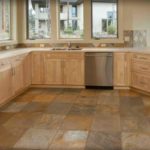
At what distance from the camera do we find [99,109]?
5.31 metres

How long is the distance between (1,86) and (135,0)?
4.03m

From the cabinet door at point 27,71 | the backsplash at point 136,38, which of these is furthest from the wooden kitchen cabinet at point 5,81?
the backsplash at point 136,38

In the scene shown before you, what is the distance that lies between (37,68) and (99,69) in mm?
1439

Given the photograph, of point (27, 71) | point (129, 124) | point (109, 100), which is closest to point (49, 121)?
point (129, 124)

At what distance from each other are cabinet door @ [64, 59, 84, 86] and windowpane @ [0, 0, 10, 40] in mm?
1596

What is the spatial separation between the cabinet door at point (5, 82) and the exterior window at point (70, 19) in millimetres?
2642

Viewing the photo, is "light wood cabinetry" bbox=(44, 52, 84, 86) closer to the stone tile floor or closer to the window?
the stone tile floor

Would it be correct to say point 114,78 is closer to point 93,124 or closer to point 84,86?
point 84,86

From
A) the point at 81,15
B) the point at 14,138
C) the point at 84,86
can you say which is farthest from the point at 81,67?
the point at 14,138

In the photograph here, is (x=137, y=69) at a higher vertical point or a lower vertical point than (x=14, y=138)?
higher

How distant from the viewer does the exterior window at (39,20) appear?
795cm

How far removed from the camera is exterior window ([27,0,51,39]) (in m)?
7.95

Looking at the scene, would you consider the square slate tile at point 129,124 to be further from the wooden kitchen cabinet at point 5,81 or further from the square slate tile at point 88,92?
the wooden kitchen cabinet at point 5,81

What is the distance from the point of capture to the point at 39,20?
26.3ft
